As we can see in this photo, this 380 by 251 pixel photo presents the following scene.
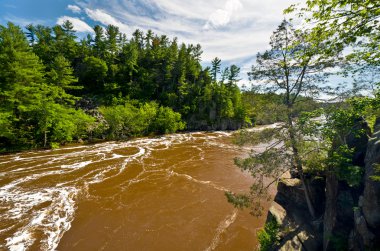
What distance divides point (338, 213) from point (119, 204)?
39.6 feet

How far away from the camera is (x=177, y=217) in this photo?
11281mm

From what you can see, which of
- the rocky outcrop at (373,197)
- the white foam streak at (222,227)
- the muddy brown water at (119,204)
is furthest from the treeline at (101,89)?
the rocky outcrop at (373,197)

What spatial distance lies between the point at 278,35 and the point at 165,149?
21860 millimetres

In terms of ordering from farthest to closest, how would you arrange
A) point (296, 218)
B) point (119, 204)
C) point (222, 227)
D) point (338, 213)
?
point (119, 204) → point (222, 227) → point (296, 218) → point (338, 213)

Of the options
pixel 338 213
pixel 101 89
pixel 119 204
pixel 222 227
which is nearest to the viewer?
pixel 338 213

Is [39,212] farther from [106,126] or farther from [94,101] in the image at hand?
[94,101]

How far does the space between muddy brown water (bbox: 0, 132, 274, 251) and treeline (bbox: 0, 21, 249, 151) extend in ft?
17.0

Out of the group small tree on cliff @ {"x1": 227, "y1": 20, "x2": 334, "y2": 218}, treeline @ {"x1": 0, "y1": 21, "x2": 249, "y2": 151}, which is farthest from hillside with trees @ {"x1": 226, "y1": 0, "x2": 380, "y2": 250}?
treeline @ {"x1": 0, "y1": 21, "x2": 249, "y2": 151}

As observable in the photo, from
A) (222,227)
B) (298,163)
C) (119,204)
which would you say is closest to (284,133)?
(298,163)

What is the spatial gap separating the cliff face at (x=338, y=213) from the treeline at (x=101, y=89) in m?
27.9

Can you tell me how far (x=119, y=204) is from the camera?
12.6 m

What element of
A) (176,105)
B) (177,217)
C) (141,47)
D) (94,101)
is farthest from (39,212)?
(141,47)

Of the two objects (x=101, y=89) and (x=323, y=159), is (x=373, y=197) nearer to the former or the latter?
(x=323, y=159)

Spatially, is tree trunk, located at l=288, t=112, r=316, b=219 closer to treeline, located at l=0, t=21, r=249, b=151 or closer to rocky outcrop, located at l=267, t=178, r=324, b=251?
rocky outcrop, located at l=267, t=178, r=324, b=251
